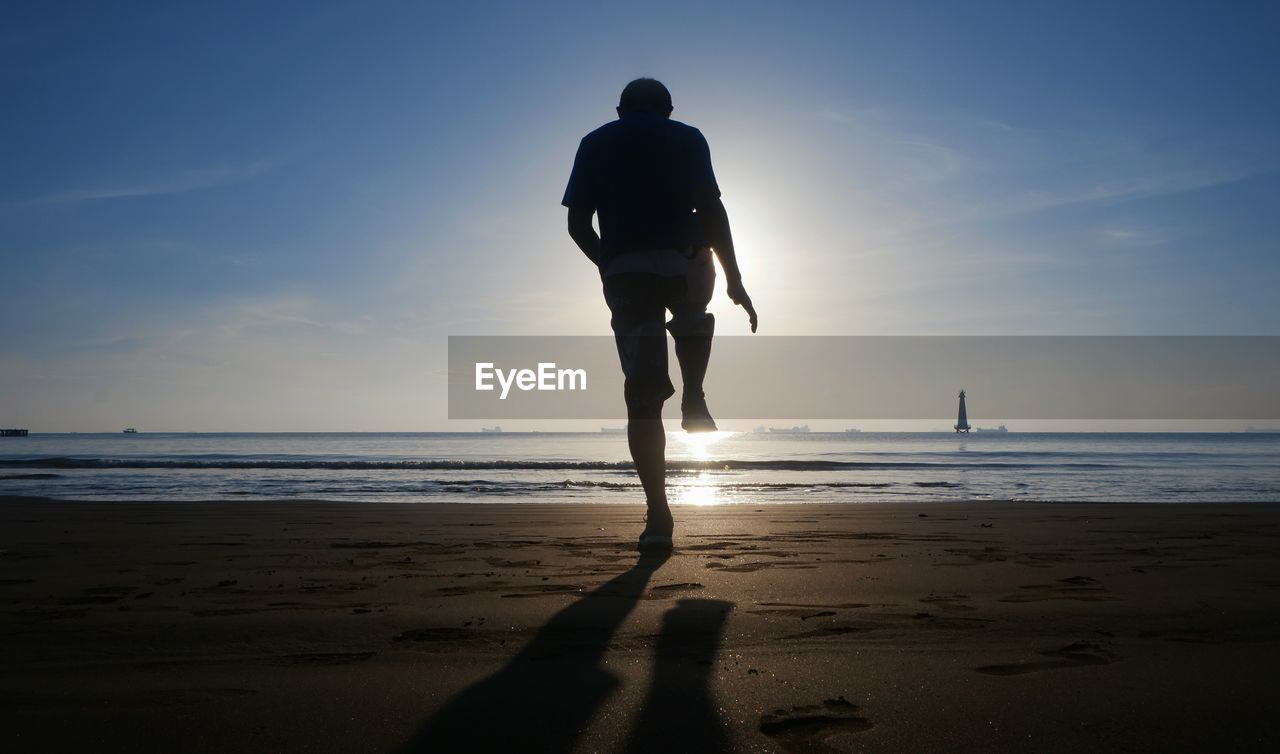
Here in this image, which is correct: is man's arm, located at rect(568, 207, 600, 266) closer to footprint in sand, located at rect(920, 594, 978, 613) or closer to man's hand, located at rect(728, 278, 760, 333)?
man's hand, located at rect(728, 278, 760, 333)

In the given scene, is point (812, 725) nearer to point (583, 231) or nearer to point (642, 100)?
point (583, 231)

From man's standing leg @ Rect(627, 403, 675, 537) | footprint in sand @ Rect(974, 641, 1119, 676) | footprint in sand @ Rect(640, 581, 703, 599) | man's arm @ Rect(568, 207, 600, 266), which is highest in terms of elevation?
man's arm @ Rect(568, 207, 600, 266)

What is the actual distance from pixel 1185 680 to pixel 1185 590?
1265mm

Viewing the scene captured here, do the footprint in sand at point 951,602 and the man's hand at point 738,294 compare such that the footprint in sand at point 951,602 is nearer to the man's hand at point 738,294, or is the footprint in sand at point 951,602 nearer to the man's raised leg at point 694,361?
the man's raised leg at point 694,361

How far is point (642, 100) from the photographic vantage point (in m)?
4.14

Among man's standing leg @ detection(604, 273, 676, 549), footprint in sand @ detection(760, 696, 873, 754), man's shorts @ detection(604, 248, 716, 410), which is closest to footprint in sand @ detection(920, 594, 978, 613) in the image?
footprint in sand @ detection(760, 696, 873, 754)

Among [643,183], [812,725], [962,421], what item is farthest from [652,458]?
[962,421]

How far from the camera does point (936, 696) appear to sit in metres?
1.56

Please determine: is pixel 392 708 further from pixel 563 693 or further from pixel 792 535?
pixel 792 535

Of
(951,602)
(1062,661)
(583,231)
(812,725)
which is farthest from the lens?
(583,231)

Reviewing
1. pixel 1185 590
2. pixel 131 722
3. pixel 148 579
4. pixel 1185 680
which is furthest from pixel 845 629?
pixel 148 579

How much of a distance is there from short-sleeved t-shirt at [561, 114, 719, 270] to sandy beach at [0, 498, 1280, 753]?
146 cm

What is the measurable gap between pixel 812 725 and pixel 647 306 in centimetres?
258

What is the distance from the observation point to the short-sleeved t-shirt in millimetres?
3836
